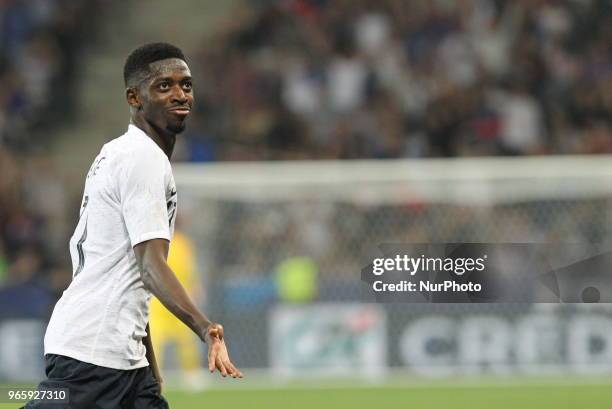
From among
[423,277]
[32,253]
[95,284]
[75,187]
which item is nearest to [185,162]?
[75,187]

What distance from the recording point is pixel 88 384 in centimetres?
374

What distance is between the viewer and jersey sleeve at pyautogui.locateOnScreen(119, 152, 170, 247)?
12.0ft

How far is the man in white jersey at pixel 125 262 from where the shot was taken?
365 cm

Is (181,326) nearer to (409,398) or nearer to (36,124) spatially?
(409,398)

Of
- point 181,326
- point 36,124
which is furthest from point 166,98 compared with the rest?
point 36,124

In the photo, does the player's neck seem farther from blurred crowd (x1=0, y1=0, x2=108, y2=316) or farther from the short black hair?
blurred crowd (x1=0, y1=0, x2=108, y2=316)

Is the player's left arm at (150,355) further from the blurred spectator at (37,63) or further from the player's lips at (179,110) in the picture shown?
the blurred spectator at (37,63)

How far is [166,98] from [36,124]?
1201cm

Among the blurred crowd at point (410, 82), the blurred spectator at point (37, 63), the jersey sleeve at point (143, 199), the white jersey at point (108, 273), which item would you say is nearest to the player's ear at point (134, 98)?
the white jersey at point (108, 273)

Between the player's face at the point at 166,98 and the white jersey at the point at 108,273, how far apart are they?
0.27 feet

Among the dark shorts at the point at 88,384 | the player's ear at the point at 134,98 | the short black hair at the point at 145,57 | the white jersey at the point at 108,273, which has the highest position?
the short black hair at the point at 145,57

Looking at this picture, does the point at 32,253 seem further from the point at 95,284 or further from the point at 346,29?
the point at 95,284

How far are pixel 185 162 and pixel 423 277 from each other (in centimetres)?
924

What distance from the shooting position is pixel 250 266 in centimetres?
1329
